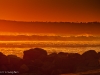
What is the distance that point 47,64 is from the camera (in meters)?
1.31

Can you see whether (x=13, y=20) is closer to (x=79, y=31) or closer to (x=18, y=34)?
(x=18, y=34)

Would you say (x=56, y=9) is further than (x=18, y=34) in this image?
Yes

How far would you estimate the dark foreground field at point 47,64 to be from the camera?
1262mm

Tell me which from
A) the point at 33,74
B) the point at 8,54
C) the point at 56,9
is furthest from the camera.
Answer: the point at 56,9

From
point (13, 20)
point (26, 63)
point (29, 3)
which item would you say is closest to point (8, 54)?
point (26, 63)

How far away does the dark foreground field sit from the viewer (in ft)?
4.14

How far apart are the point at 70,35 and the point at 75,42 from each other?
0.07 metres

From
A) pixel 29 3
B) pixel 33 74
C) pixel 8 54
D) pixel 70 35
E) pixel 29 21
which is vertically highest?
pixel 29 3

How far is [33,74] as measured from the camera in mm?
1245

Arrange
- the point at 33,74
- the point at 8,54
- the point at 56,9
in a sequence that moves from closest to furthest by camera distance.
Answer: the point at 33,74
the point at 8,54
the point at 56,9

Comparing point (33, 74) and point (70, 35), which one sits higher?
point (70, 35)

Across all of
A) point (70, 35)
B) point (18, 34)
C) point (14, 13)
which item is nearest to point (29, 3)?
point (14, 13)

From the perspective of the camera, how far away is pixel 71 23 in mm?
1670

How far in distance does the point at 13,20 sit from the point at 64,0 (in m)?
0.42
